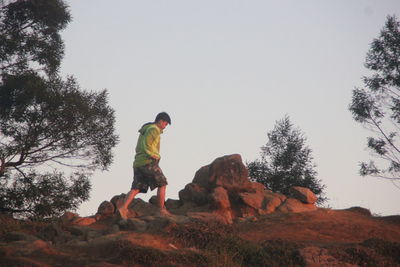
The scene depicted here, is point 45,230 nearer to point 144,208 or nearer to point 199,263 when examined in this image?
point 199,263

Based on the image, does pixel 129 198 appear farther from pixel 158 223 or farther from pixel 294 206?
pixel 294 206

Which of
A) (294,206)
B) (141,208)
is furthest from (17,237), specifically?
(294,206)

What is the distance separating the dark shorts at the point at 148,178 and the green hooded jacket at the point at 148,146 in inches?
5.9

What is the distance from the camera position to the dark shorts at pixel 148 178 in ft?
41.5

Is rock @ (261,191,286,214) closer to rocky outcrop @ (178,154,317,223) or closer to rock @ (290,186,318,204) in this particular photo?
rocky outcrop @ (178,154,317,223)

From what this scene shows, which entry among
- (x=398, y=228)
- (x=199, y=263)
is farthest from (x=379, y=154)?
(x=199, y=263)

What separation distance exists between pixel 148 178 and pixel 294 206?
245 inches

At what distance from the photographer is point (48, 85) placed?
1914 cm

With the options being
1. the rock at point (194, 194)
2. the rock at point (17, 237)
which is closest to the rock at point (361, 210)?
the rock at point (194, 194)

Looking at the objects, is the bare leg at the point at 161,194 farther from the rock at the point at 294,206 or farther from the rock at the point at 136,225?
the rock at the point at 294,206

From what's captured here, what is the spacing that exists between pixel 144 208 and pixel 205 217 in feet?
17.2

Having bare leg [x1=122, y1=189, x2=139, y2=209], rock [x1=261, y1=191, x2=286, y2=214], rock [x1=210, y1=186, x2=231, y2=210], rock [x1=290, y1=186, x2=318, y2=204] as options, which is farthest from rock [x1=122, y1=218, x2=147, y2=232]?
rock [x1=290, y1=186, x2=318, y2=204]

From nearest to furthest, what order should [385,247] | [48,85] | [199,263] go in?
[199,263], [385,247], [48,85]

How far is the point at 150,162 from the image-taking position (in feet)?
41.8
